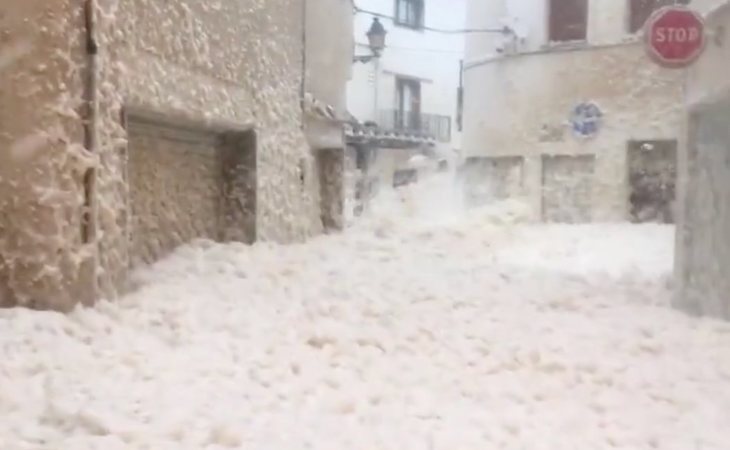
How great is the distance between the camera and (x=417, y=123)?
74.1 ft

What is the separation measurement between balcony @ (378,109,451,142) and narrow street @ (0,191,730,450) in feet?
51.0

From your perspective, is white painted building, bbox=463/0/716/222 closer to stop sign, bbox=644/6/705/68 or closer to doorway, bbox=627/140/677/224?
doorway, bbox=627/140/677/224

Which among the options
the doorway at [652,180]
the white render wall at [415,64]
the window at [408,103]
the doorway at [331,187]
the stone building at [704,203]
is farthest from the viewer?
the window at [408,103]

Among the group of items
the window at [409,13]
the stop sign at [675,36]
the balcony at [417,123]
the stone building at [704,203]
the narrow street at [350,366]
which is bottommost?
the narrow street at [350,366]

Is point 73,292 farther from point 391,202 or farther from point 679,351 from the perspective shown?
point 391,202

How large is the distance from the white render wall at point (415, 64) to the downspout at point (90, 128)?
653 inches

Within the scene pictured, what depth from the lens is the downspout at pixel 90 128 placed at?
415 cm

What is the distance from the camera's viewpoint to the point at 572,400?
354 cm

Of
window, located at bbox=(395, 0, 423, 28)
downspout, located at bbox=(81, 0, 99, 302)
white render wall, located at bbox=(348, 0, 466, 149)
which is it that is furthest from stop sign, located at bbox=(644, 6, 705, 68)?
window, located at bbox=(395, 0, 423, 28)

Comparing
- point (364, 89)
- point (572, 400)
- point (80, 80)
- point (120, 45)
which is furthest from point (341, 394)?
point (364, 89)

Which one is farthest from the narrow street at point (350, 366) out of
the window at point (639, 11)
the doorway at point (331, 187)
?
the window at point (639, 11)

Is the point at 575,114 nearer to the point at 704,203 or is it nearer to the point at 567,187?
the point at 567,187

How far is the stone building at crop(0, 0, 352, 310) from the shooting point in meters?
3.91

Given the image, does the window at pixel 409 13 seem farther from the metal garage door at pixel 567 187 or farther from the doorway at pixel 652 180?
the doorway at pixel 652 180
